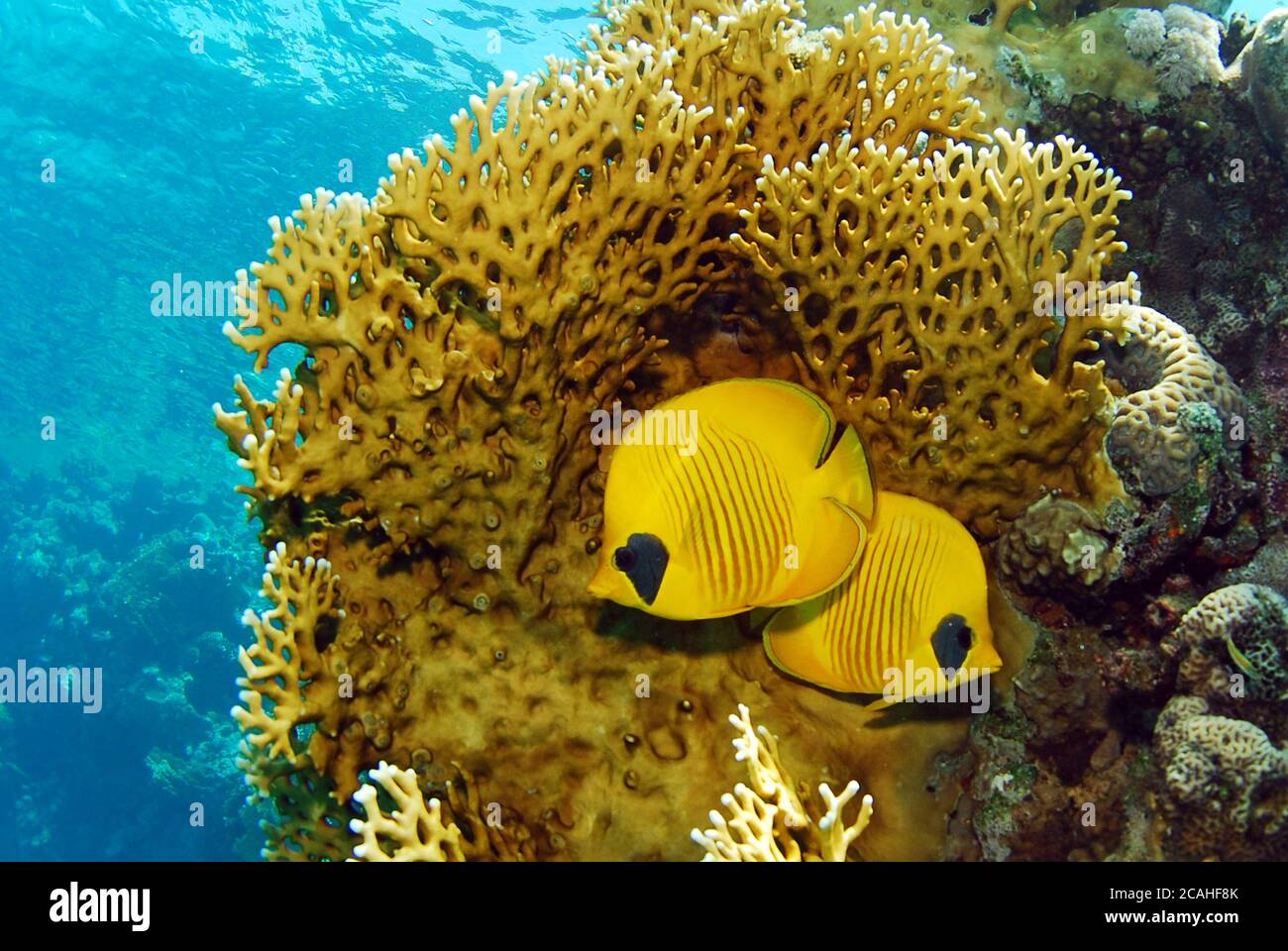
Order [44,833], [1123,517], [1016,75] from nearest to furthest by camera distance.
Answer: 1. [1123,517]
2. [1016,75]
3. [44,833]

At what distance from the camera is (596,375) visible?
2.97 m

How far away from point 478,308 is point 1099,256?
89.5 inches

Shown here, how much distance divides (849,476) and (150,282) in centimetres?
4901

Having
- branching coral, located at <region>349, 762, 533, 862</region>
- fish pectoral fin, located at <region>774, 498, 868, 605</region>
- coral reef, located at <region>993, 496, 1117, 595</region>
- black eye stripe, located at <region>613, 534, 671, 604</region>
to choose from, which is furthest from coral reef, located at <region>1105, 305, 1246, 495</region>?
branching coral, located at <region>349, 762, 533, 862</region>

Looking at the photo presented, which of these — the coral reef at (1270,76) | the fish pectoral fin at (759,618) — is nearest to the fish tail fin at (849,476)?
the fish pectoral fin at (759,618)

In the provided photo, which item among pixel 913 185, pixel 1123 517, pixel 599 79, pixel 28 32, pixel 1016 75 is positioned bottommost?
pixel 1123 517

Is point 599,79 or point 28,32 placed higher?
point 28,32

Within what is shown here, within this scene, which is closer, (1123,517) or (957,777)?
(1123,517)

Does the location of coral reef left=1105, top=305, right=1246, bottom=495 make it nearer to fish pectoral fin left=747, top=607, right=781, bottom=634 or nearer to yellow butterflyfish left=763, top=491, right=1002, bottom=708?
yellow butterflyfish left=763, top=491, right=1002, bottom=708

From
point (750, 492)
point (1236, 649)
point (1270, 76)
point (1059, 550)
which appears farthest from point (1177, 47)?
point (750, 492)

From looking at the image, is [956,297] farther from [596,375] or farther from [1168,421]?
[596,375]
